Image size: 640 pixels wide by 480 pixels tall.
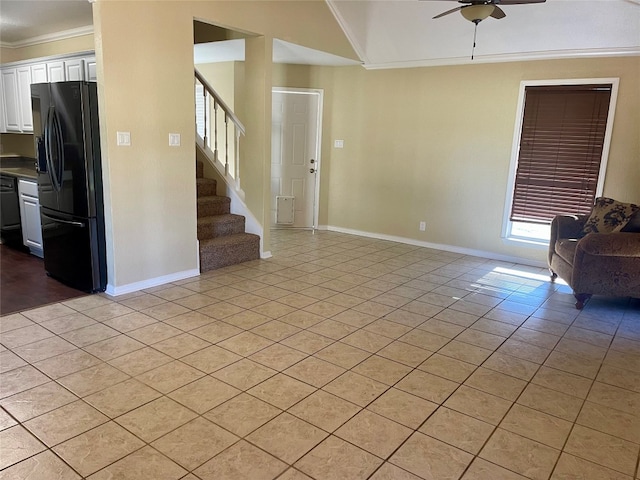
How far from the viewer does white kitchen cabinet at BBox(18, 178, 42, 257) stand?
15.8ft

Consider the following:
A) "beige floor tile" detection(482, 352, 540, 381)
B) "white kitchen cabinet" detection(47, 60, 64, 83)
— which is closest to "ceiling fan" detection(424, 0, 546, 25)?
"beige floor tile" detection(482, 352, 540, 381)

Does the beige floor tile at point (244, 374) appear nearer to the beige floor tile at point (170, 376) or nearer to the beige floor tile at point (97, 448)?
the beige floor tile at point (170, 376)

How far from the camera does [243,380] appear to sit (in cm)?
263

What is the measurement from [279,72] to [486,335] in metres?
4.83

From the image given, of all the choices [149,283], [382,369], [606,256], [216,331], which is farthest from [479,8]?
[149,283]

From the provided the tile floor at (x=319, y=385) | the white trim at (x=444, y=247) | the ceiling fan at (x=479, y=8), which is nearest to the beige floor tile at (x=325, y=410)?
the tile floor at (x=319, y=385)

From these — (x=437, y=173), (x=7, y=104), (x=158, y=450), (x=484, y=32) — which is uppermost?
(x=484, y=32)

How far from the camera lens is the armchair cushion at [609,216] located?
166 inches

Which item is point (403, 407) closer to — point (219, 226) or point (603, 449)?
point (603, 449)

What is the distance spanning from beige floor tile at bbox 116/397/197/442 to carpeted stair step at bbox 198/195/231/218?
9.88ft

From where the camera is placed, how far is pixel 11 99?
562 centimetres

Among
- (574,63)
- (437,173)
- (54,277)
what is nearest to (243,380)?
(54,277)

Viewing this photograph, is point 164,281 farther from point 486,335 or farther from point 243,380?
point 486,335

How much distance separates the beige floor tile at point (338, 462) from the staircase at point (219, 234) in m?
2.89
